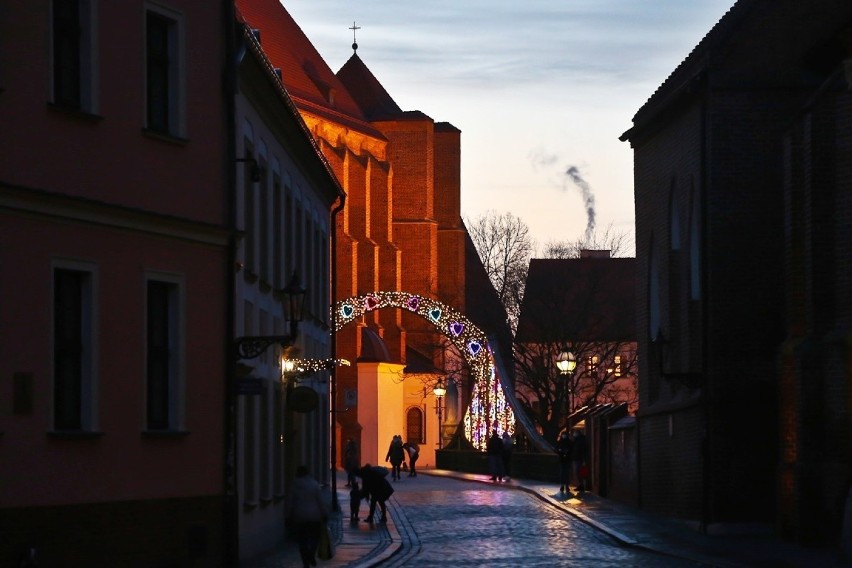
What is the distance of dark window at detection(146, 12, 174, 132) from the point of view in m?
21.2

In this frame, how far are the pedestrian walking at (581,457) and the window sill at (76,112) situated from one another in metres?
27.9

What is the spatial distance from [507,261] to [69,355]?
225 ft

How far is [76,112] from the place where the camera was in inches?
761

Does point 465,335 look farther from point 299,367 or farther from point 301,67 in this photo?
point 301,67

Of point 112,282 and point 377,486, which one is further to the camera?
point 377,486

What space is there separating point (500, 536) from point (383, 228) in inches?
2734

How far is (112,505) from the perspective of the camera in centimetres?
1984

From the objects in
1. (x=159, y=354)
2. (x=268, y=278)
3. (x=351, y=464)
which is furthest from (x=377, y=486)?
(x=159, y=354)

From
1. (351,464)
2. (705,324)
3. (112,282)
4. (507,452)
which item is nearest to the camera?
(112,282)

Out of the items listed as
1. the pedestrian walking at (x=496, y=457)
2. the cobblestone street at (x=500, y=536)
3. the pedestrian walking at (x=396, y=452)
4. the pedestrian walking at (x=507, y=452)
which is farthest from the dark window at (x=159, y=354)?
the pedestrian walking at (x=396, y=452)

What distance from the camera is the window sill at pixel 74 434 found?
18766 mm

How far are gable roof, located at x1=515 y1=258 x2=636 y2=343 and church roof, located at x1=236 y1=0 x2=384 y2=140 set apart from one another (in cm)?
1649

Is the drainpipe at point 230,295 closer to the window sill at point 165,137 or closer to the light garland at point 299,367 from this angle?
the window sill at point 165,137

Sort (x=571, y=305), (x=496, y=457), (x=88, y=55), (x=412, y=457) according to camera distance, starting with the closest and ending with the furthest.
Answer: (x=88, y=55) → (x=496, y=457) → (x=412, y=457) → (x=571, y=305)
